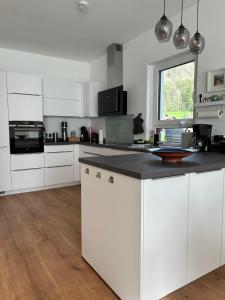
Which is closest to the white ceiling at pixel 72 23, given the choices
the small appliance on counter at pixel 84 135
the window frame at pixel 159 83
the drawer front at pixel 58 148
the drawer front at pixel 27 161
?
A: the window frame at pixel 159 83

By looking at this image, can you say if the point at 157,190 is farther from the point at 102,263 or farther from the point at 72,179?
the point at 72,179

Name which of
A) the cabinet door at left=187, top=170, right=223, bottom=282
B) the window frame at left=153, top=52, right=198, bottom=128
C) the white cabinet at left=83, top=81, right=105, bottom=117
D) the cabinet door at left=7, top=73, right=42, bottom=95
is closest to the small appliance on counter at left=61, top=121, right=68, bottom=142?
the white cabinet at left=83, top=81, right=105, bottom=117

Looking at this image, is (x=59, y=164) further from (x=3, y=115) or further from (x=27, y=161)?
(x=3, y=115)

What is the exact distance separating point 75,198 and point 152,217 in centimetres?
255

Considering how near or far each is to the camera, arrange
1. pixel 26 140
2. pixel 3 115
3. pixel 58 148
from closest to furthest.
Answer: pixel 3 115
pixel 26 140
pixel 58 148

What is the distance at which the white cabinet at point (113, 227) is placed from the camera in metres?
1.26

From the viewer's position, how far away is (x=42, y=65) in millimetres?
4469

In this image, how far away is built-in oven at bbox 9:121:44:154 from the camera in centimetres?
377

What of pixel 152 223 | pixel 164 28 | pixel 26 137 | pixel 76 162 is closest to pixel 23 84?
pixel 26 137

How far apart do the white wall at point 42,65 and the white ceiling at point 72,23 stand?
0.61 feet

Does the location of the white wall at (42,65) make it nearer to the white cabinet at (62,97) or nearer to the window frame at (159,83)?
the white cabinet at (62,97)

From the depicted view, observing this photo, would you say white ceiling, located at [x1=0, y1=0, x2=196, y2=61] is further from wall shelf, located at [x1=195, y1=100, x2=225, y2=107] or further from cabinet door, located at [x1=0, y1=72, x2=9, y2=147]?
wall shelf, located at [x1=195, y1=100, x2=225, y2=107]

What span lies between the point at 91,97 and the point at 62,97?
57 cm

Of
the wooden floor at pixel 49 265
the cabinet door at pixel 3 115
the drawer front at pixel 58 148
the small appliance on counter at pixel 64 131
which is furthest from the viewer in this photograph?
the small appliance on counter at pixel 64 131
